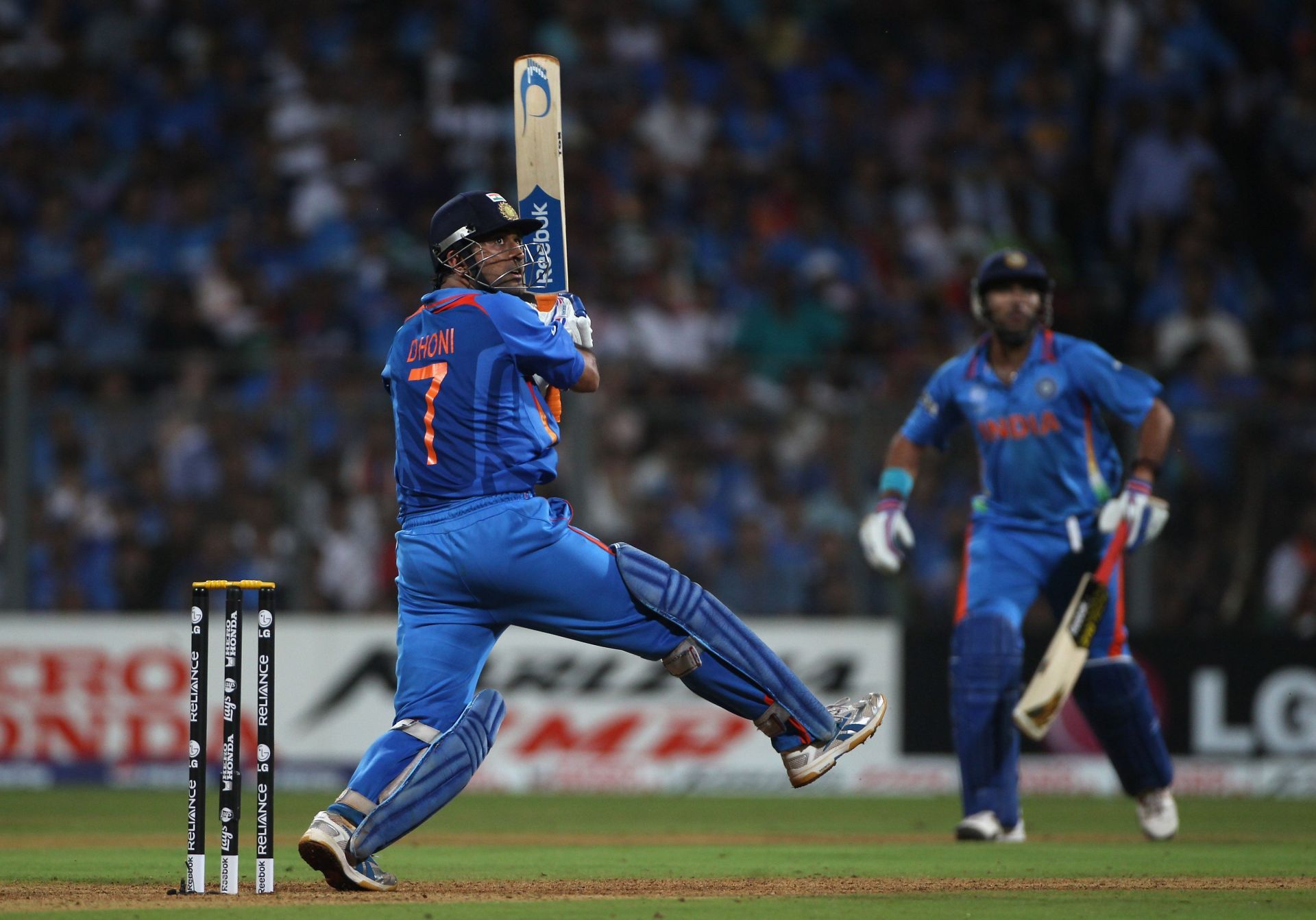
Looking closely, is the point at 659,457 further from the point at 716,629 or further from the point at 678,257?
the point at 716,629

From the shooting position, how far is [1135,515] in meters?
8.91

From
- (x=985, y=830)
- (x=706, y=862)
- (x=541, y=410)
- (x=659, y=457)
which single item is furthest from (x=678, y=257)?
(x=541, y=410)

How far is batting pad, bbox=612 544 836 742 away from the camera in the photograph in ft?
20.7

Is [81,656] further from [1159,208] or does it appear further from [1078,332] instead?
[1159,208]

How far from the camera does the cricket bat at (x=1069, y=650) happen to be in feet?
27.6

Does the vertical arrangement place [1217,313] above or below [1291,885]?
above

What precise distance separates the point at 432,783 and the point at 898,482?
12.6 feet

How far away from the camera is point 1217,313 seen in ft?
48.8

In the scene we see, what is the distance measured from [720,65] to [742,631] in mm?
11684

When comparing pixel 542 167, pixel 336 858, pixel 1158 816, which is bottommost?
pixel 1158 816

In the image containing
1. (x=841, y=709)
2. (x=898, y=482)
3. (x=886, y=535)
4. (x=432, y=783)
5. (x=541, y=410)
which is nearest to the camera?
(x=432, y=783)

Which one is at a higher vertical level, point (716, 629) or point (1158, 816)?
point (716, 629)

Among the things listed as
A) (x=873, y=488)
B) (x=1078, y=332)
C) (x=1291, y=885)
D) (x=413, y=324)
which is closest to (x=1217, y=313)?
(x=1078, y=332)

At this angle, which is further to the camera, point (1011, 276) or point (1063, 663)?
point (1011, 276)
